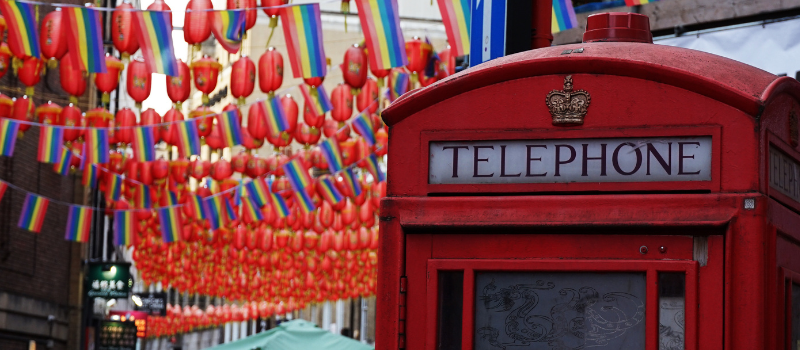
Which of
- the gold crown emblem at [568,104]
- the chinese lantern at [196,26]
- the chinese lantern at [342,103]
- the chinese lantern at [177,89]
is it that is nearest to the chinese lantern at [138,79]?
the chinese lantern at [177,89]

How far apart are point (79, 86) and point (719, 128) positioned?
1285cm

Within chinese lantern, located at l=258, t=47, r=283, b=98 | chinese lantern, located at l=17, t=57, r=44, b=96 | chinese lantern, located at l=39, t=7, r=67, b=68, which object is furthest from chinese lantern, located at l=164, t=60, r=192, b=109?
chinese lantern, located at l=39, t=7, r=67, b=68

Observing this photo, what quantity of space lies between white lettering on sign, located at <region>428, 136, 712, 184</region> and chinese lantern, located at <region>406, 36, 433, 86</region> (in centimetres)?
1118

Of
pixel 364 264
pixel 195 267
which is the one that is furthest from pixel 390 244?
pixel 195 267

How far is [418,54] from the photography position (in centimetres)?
1484

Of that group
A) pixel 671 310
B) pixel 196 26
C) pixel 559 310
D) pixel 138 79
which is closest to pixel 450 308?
pixel 559 310

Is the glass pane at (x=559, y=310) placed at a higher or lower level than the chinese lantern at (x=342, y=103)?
lower

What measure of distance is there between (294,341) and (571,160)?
521 inches

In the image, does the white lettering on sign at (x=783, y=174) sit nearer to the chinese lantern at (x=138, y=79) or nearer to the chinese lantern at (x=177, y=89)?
the chinese lantern at (x=177, y=89)

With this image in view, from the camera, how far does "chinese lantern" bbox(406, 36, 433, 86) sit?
14.8 meters

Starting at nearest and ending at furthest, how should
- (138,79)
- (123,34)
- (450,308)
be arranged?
(450,308), (123,34), (138,79)

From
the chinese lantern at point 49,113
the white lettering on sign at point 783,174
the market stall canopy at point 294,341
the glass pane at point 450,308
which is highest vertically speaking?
the chinese lantern at point 49,113

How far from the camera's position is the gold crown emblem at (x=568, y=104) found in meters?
3.54

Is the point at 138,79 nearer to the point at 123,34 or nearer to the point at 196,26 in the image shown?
the point at 123,34
